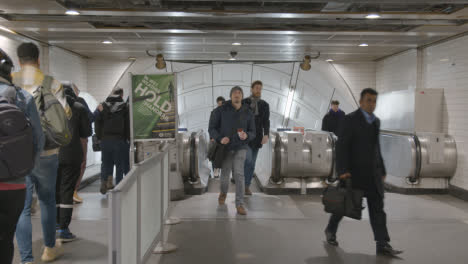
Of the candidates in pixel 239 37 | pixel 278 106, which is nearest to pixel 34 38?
pixel 239 37

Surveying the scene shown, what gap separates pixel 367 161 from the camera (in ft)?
12.4

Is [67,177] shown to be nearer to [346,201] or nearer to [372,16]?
[346,201]

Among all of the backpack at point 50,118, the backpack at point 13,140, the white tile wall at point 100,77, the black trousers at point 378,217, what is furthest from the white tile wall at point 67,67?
the black trousers at point 378,217

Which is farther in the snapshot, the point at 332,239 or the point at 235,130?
the point at 235,130

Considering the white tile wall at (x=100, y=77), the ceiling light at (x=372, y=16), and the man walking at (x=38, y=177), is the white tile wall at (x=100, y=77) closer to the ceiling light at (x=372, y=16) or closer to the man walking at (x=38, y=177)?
the ceiling light at (x=372, y=16)

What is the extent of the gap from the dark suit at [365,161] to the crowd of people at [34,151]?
2.66 meters

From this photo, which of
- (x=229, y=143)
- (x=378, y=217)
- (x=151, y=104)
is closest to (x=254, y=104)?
(x=229, y=143)

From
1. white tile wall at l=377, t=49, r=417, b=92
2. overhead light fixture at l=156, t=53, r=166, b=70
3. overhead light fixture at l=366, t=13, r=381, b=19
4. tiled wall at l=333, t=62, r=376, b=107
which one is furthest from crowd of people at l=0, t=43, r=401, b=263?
tiled wall at l=333, t=62, r=376, b=107

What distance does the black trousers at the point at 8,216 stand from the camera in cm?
230

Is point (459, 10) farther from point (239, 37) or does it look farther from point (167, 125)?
point (167, 125)

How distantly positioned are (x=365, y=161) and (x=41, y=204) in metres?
3.08

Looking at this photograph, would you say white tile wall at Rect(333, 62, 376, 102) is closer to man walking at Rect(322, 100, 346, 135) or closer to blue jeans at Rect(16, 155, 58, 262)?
man walking at Rect(322, 100, 346, 135)

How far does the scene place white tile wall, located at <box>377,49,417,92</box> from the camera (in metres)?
8.95

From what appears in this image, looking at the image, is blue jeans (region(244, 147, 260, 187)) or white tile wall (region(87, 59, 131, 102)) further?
white tile wall (region(87, 59, 131, 102))
